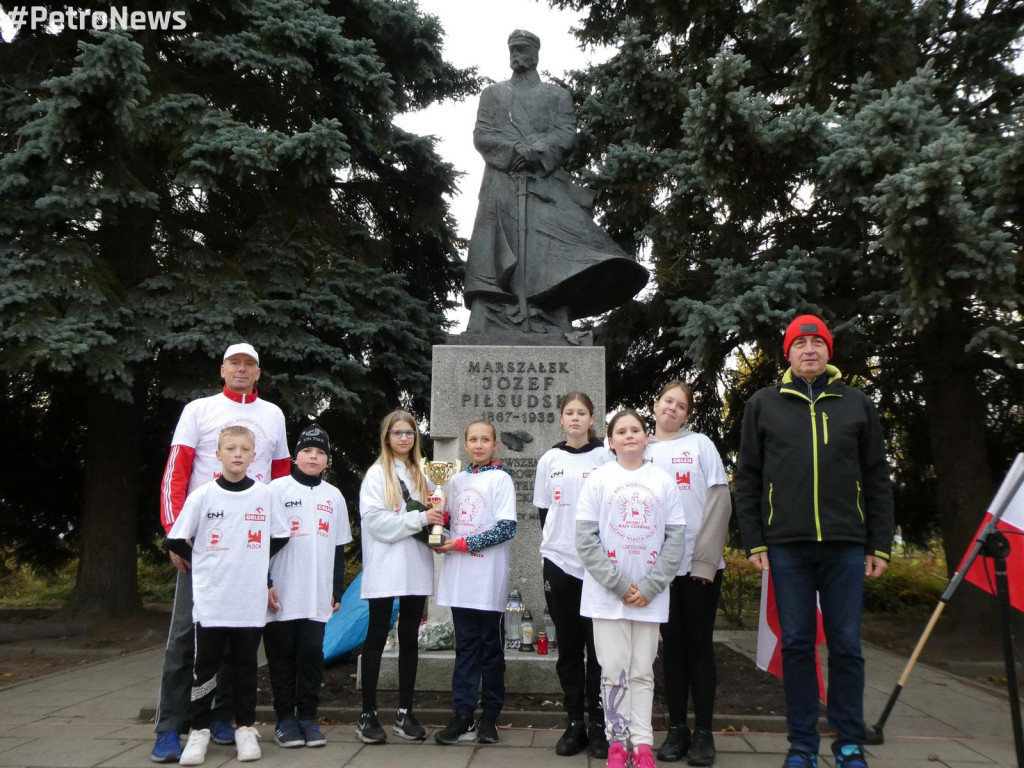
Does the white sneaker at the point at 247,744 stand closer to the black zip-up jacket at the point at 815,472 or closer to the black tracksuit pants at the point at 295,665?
the black tracksuit pants at the point at 295,665

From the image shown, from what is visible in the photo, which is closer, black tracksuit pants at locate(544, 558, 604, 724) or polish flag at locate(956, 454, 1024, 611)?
polish flag at locate(956, 454, 1024, 611)

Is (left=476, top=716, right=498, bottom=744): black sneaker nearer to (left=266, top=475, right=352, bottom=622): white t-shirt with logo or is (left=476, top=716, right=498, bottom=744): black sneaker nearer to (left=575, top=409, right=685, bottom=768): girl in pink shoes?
(left=575, top=409, right=685, bottom=768): girl in pink shoes

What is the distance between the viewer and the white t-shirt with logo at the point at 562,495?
Answer: 425cm

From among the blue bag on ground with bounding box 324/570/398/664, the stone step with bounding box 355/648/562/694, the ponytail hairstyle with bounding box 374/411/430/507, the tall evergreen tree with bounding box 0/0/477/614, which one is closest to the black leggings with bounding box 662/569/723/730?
the stone step with bounding box 355/648/562/694

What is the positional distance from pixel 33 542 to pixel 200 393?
439cm

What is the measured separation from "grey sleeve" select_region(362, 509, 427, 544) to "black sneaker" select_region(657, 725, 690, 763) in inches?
62.2

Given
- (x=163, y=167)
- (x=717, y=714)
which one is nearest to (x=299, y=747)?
(x=717, y=714)

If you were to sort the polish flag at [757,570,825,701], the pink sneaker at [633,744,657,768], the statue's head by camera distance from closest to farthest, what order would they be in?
1. the pink sneaker at [633,744,657,768]
2. the polish flag at [757,570,825,701]
3. the statue's head

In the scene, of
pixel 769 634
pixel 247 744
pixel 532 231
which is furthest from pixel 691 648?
pixel 532 231

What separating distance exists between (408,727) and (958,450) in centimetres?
627

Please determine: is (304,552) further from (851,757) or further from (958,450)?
(958,450)

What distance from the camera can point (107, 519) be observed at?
9.14 m

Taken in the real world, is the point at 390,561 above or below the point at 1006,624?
above

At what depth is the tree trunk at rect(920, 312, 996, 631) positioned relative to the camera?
A: 794cm
